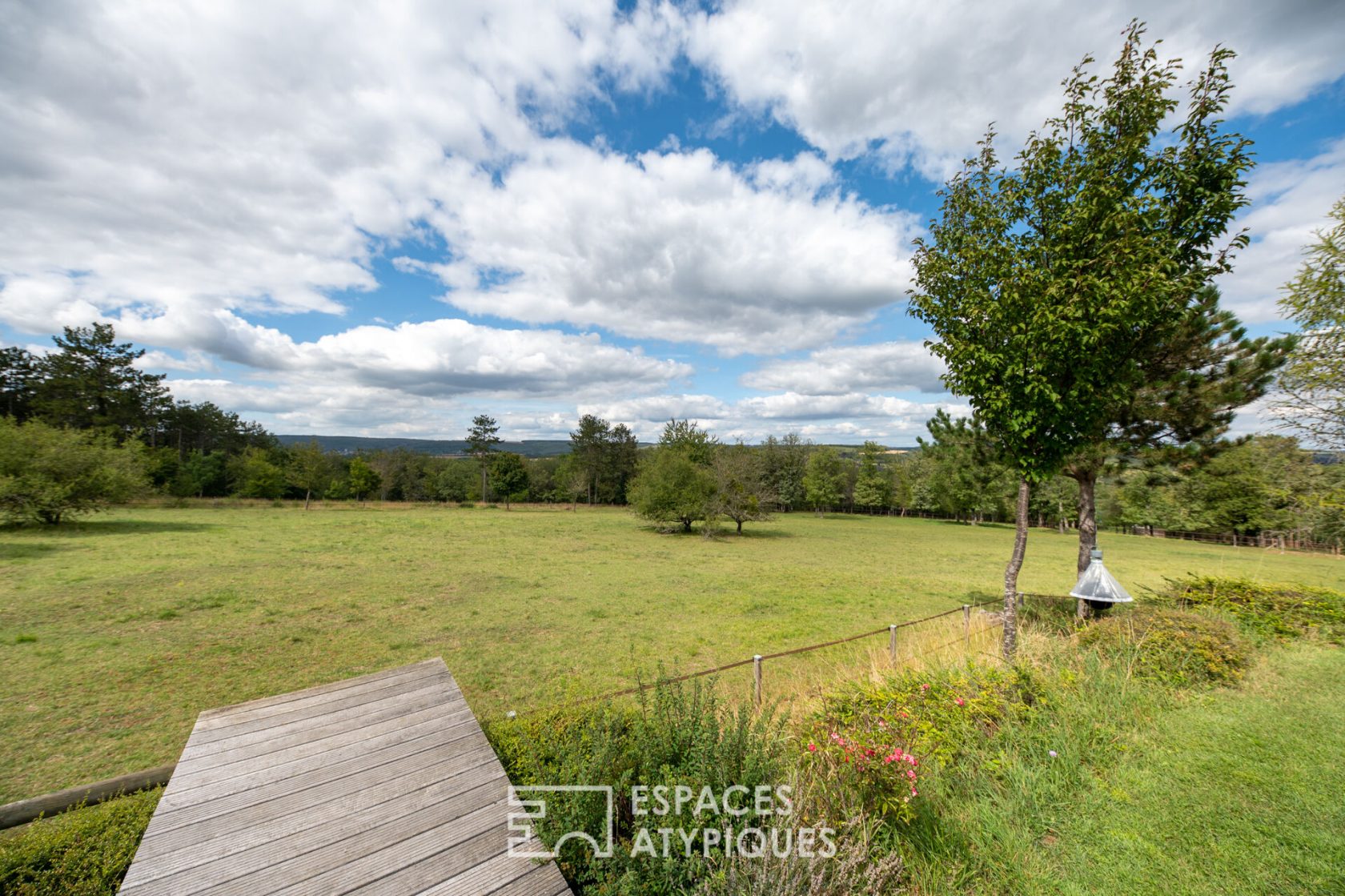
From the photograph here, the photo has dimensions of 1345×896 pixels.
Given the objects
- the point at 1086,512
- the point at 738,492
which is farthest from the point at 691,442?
the point at 1086,512

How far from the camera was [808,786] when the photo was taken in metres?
3.07

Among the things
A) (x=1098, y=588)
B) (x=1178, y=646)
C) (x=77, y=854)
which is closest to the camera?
(x=77, y=854)

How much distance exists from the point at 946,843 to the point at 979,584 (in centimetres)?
1727

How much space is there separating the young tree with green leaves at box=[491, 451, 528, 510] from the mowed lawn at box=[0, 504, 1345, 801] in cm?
2524

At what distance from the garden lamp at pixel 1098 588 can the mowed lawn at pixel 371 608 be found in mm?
5293

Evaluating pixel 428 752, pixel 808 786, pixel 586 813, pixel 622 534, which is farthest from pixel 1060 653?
pixel 622 534

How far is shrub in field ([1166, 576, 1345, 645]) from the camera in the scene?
7.05m

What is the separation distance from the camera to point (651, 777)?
9.77 feet

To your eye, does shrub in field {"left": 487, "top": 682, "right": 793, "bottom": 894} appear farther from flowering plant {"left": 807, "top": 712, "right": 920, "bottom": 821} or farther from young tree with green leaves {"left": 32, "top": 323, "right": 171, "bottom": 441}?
young tree with green leaves {"left": 32, "top": 323, "right": 171, "bottom": 441}

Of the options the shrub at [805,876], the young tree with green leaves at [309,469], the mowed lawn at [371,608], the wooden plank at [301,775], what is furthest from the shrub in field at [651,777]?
the young tree with green leaves at [309,469]

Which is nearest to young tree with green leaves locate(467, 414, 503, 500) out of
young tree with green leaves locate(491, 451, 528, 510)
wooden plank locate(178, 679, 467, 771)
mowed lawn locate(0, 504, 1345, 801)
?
young tree with green leaves locate(491, 451, 528, 510)

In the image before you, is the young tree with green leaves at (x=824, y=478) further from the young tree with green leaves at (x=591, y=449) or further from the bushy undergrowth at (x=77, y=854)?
the bushy undergrowth at (x=77, y=854)

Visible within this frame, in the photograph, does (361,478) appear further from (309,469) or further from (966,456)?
(966,456)

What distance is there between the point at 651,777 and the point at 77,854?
11.4 feet
